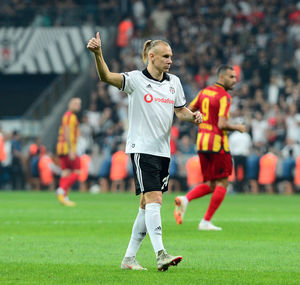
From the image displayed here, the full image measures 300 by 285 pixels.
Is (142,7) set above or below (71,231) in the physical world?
above

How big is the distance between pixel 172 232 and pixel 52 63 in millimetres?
23368

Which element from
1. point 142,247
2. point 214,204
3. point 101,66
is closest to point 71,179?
point 214,204

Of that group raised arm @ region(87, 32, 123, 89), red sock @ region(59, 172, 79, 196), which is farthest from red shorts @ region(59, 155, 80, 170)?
raised arm @ region(87, 32, 123, 89)

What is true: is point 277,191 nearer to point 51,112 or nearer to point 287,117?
point 287,117

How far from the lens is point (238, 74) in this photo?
2938 centimetres

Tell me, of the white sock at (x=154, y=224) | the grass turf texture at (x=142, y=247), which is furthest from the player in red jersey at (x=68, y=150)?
the white sock at (x=154, y=224)

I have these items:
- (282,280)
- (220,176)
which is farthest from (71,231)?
(282,280)

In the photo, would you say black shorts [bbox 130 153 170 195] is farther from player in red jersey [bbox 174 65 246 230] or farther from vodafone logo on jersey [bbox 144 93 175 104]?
player in red jersey [bbox 174 65 246 230]

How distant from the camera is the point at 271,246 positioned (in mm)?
10039

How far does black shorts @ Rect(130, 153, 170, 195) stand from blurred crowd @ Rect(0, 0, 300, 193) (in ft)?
55.7

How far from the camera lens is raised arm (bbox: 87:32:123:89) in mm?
7500

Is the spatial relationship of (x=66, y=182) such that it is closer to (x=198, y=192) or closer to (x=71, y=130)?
(x=71, y=130)

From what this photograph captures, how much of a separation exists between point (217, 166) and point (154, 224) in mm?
4986

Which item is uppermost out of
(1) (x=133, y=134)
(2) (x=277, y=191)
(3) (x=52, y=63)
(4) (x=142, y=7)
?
(4) (x=142, y=7)
